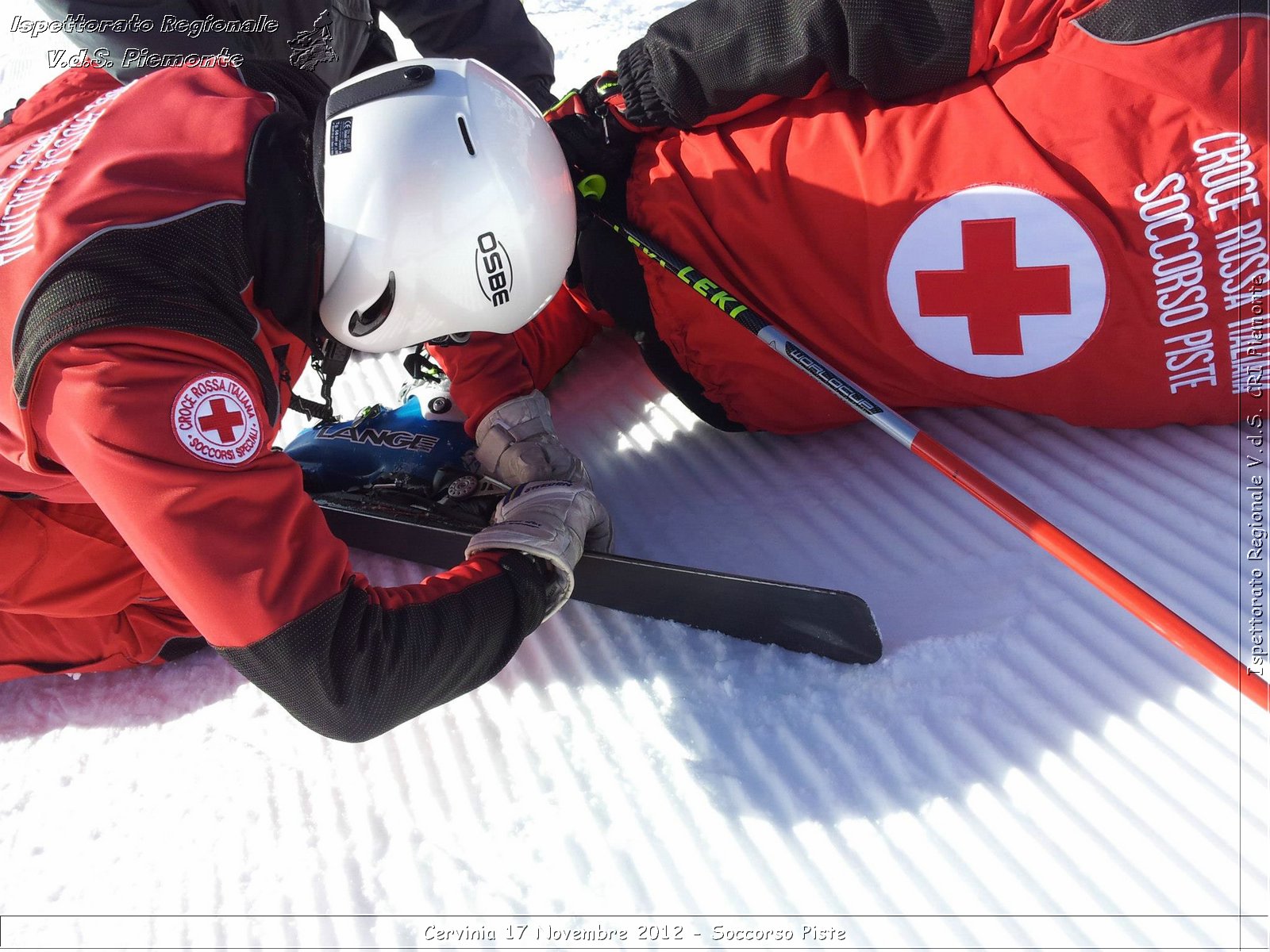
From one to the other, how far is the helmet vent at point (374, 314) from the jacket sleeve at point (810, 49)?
2.52ft

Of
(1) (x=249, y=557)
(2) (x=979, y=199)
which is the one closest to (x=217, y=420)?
(1) (x=249, y=557)

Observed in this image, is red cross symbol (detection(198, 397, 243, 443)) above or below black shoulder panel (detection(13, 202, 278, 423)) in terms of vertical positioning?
below

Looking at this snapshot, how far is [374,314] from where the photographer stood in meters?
1.75

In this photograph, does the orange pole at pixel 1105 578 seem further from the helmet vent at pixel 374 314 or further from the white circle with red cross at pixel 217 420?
the white circle with red cross at pixel 217 420

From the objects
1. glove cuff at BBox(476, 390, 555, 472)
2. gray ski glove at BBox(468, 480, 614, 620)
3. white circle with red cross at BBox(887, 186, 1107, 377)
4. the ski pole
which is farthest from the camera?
glove cuff at BBox(476, 390, 555, 472)

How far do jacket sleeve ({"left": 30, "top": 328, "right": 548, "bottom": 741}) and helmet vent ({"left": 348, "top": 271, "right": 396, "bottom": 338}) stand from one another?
0.27 m

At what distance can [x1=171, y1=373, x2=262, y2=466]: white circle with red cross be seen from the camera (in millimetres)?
1383

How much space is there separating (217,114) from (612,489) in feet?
3.99

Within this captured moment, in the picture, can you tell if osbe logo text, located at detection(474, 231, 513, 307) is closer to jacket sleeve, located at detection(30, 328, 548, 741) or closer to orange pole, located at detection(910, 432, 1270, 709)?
jacket sleeve, located at detection(30, 328, 548, 741)

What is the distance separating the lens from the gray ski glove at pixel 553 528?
6.07ft

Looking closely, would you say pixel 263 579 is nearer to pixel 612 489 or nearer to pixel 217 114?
pixel 217 114

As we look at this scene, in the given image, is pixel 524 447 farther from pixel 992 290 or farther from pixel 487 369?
pixel 992 290

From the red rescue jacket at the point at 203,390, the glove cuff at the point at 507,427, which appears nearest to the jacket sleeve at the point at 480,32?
the glove cuff at the point at 507,427

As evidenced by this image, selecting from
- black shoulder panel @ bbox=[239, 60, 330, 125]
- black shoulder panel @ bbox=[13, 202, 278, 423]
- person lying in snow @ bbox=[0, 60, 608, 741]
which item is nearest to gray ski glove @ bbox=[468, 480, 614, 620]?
person lying in snow @ bbox=[0, 60, 608, 741]
